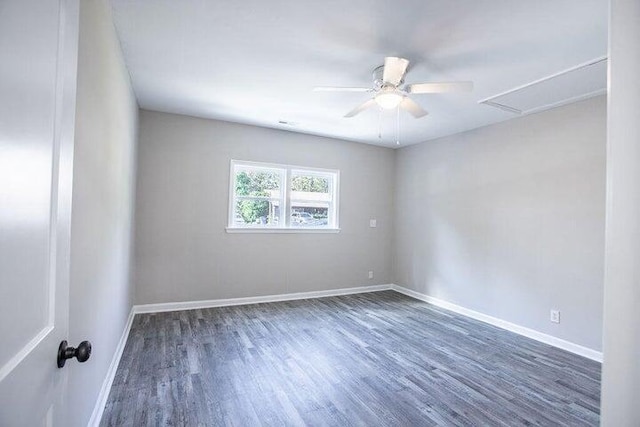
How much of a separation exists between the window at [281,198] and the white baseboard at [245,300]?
40.9 inches

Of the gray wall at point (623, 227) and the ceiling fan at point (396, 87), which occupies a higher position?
the ceiling fan at point (396, 87)

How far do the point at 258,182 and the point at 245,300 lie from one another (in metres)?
1.76

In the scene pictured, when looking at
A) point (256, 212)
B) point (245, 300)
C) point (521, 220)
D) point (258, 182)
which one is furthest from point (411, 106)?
point (245, 300)

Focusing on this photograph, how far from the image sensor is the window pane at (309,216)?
16.0ft

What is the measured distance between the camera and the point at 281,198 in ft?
15.6

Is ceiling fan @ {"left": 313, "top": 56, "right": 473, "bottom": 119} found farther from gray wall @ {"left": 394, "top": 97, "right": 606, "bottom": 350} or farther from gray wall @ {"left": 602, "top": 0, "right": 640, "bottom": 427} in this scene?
gray wall @ {"left": 394, "top": 97, "right": 606, "bottom": 350}

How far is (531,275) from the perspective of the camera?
351 cm

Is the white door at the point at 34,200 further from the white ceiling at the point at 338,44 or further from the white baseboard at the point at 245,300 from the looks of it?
the white baseboard at the point at 245,300

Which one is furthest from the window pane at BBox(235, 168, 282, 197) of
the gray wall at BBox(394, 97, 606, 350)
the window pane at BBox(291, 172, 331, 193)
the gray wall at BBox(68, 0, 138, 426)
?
the gray wall at BBox(394, 97, 606, 350)

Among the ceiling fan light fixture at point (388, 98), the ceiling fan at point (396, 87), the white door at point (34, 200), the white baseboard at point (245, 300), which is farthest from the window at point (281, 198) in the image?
the white door at point (34, 200)

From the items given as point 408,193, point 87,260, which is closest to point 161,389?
point 87,260

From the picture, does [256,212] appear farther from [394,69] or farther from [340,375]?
[394,69]

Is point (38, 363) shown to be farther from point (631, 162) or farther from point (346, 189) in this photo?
point (346, 189)

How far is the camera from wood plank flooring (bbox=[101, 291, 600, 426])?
202cm
